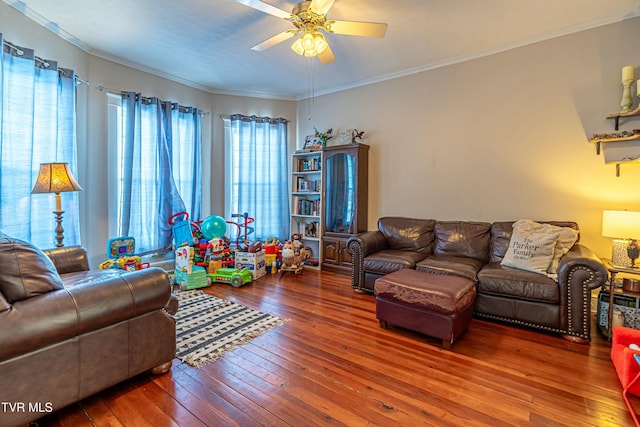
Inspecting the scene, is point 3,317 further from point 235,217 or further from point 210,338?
point 235,217

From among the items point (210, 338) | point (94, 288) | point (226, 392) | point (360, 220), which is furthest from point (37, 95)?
point (360, 220)

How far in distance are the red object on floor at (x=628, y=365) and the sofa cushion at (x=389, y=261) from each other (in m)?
1.63

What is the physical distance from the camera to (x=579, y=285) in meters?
2.42

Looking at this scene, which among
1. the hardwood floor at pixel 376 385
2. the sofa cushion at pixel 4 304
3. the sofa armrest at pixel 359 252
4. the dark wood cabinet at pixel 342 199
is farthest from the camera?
the dark wood cabinet at pixel 342 199

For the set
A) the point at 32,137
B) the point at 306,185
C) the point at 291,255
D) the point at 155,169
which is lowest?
the point at 291,255

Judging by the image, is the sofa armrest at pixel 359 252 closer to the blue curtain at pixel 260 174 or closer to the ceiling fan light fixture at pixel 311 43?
the blue curtain at pixel 260 174

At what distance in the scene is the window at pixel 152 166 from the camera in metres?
3.85

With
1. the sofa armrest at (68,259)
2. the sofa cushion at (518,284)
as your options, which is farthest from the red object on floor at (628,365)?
the sofa armrest at (68,259)

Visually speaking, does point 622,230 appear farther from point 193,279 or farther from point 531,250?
point 193,279

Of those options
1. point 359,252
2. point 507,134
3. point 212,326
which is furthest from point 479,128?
point 212,326

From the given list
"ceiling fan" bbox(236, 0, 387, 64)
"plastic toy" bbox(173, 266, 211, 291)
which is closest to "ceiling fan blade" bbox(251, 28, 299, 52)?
"ceiling fan" bbox(236, 0, 387, 64)

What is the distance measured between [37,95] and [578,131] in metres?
5.34

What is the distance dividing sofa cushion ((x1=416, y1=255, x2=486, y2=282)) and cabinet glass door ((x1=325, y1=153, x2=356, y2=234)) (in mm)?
1384

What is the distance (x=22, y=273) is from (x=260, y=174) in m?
3.79
